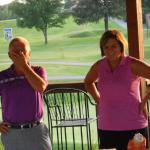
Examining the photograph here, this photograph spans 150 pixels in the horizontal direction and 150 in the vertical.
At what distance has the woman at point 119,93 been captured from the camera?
309cm

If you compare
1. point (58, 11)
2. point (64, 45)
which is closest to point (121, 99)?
point (58, 11)

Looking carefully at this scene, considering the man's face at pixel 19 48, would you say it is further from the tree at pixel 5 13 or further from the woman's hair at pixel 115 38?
the tree at pixel 5 13

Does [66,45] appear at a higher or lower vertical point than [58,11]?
lower

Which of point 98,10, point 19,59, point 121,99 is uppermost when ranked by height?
point 98,10

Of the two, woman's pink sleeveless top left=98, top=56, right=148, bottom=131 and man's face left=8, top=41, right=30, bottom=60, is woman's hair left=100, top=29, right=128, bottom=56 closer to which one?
woman's pink sleeveless top left=98, top=56, right=148, bottom=131

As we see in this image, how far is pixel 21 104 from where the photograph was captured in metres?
2.91

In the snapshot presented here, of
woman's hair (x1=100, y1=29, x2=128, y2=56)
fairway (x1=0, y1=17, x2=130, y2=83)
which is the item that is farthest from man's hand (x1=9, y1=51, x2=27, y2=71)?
fairway (x1=0, y1=17, x2=130, y2=83)

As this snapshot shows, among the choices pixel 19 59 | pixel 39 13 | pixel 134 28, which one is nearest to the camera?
pixel 19 59

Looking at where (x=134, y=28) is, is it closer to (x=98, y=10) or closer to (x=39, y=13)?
(x=98, y=10)

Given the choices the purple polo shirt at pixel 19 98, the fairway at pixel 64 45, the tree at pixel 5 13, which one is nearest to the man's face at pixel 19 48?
the purple polo shirt at pixel 19 98

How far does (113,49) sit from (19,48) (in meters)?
0.60

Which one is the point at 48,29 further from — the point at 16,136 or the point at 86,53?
the point at 16,136

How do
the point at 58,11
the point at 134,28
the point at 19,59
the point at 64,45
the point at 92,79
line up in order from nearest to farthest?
the point at 19,59
the point at 92,79
the point at 134,28
the point at 58,11
the point at 64,45

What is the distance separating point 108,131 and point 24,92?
0.62 meters
